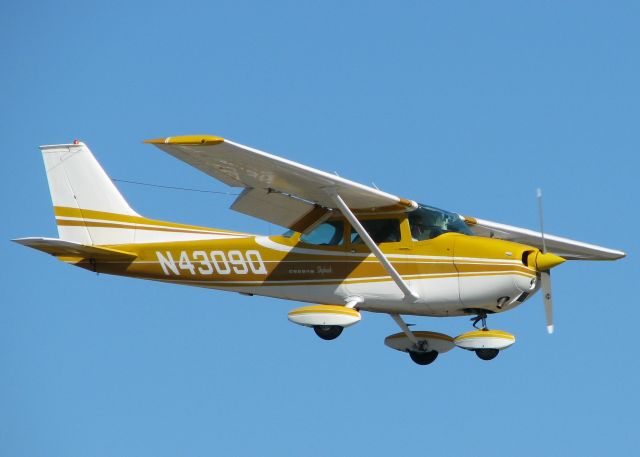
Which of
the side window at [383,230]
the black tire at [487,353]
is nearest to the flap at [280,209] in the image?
the side window at [383,230]

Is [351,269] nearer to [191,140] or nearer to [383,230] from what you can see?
[383,230]

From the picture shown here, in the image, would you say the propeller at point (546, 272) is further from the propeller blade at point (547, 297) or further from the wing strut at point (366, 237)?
the wing strut at point (366, 237)

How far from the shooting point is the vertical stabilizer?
21109 mm

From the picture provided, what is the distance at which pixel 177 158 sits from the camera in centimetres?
1767

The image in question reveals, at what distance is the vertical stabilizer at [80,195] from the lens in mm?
21109

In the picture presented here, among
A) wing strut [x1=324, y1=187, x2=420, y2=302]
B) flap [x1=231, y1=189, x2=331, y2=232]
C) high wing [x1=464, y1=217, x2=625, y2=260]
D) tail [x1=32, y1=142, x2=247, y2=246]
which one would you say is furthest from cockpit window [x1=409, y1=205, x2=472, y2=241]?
tail [x1=32, y1=142, x2=247, y2=246]

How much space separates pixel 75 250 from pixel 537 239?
746cm

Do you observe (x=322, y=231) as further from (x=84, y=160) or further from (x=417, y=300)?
(x=84, y=160)

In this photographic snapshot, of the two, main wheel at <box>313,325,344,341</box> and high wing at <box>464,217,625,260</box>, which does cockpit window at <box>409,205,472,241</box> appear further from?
high wing at <box>464,217,625,260</box>

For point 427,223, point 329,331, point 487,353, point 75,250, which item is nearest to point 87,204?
point 75,250

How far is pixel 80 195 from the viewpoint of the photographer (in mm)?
21266

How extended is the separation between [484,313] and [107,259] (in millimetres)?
6060

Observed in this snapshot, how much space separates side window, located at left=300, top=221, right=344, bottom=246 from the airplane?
15 mm

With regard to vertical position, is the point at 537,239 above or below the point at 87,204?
below
